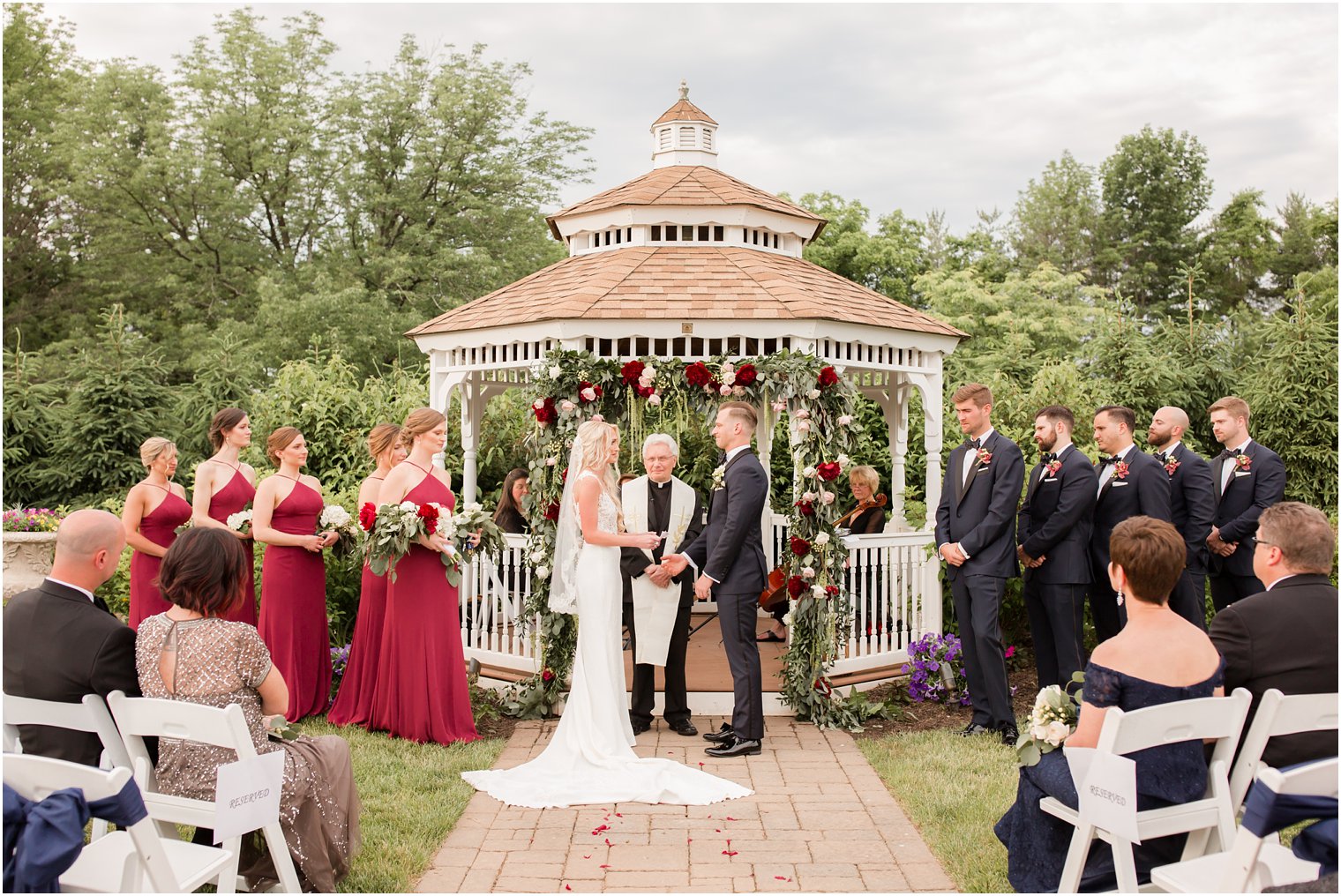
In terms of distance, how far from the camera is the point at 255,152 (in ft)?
83.7

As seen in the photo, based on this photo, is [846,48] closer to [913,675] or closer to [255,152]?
[913,675]

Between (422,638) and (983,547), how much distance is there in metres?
3.94

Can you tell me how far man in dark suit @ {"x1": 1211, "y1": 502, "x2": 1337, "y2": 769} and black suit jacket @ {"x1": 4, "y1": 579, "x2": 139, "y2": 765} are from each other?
435 centimetres

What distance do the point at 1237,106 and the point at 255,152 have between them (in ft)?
95.1

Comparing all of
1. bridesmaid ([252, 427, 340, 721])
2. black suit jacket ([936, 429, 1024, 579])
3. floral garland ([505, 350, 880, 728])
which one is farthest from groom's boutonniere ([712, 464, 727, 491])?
bridesmaid ([252, 427, 340, 721])

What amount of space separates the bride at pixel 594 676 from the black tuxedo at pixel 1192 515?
370 centimetres

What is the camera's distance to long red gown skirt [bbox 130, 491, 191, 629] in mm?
7352

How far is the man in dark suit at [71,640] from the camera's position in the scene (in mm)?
3963

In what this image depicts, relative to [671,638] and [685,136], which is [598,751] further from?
[685,136]

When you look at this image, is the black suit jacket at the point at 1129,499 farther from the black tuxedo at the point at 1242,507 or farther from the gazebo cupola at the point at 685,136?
the gazebo cupola at the point at 685,136

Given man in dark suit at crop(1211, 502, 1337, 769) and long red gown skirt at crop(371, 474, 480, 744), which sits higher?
man in dark suit at crop(1211, 502, 1337, 769)

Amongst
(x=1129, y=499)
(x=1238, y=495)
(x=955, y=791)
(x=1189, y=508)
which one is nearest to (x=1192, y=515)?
(x=1189, y=508)

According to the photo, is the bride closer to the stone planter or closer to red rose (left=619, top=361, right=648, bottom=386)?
red rose (left=619, top=361, right=648, bottom=386)

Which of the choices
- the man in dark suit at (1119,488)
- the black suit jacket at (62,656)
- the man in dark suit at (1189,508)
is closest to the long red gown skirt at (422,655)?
the black suit jacket at (62,656)
